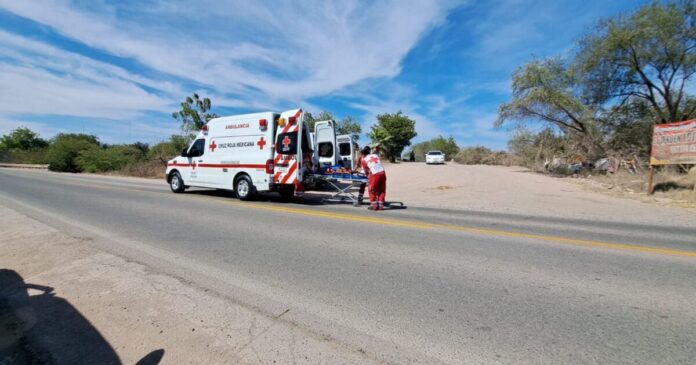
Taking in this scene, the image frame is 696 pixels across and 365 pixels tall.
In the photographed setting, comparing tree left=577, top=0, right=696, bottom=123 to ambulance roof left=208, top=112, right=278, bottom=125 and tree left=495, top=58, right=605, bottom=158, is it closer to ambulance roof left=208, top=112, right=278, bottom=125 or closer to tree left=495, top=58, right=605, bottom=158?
tree left=495, top=58, right=605, bottom=158

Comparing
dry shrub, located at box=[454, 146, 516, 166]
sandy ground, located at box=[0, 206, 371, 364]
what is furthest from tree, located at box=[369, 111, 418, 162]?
sandy ground, located at box=[0, 206, 371, 364]

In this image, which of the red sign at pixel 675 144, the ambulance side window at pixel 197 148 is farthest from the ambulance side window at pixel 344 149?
the red sign at pixel 675 144

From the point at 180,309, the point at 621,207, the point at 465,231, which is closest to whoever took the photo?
the point at 180,309

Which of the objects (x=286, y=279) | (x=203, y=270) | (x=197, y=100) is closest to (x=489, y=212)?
(x=286, y=279)

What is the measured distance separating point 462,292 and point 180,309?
282 cm

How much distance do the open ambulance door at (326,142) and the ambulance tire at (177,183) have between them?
18.5ft

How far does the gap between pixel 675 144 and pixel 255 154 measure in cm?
1435

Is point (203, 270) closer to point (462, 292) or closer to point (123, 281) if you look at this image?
point (123, 281)

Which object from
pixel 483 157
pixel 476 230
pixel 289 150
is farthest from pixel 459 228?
pixel 483 157

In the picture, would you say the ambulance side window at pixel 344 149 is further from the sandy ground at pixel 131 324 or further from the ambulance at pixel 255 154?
the sandy ground at pixel 131 324

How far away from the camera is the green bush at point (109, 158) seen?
33.1 metres

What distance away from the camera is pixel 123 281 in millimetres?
3779

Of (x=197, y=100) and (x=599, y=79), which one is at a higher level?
(x=197, y=100)

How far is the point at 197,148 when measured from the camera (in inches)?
472
